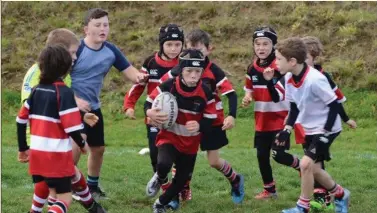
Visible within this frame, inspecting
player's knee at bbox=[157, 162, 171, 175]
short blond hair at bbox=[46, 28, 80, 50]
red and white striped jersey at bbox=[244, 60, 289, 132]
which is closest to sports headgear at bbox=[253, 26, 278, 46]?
red and white striped jersey at bbox=[244, 60, 289, 132]

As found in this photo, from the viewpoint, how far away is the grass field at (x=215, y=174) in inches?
325

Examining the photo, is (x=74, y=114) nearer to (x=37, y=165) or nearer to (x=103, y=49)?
(x=37, y=165)

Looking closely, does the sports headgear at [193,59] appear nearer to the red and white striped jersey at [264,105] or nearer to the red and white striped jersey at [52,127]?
the red and white striped jersey at [264,105]

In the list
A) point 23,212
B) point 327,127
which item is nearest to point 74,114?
point 23,212

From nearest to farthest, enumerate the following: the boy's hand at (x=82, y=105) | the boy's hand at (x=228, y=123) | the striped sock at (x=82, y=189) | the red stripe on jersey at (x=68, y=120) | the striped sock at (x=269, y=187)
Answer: the red stripe on jersey at (x=68, y=120), the striped sock at (x=82, y=189), the boy's hand at (x=82, y=105), the boy's hand at (x=228, y=123), the striped sock at (x=269, y=187)

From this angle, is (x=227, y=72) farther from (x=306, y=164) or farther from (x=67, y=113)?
(x=67, y=113)

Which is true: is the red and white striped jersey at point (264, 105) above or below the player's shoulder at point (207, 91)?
below

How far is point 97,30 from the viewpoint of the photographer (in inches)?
322

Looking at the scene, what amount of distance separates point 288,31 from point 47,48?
15.7m

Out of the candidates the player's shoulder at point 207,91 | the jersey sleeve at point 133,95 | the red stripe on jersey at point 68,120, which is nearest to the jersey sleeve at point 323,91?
the player's shoulder at point 207,91

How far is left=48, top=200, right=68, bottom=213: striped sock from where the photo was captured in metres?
6.49

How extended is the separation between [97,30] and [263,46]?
178 centimetres

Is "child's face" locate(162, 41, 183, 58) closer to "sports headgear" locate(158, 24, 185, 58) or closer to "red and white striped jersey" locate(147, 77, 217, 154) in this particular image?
"sports headgear" locate(158, 24, 185, 58)

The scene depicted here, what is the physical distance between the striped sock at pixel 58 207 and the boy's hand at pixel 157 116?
1.36 meters
